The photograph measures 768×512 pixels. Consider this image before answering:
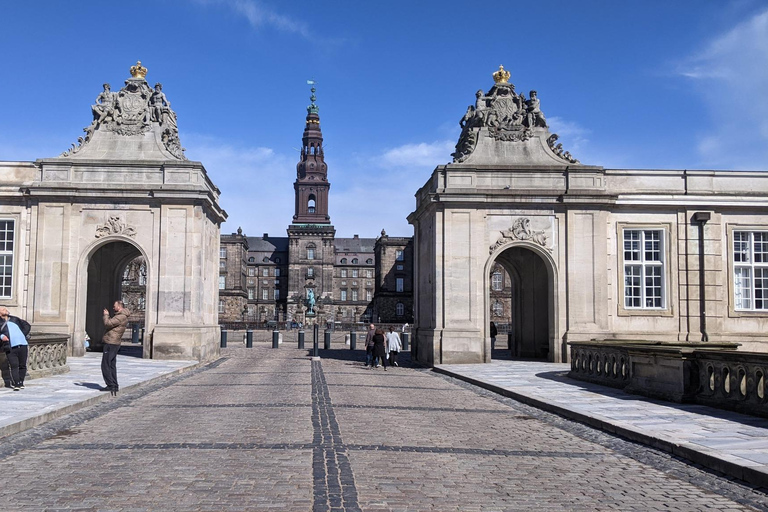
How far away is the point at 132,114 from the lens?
2697cm

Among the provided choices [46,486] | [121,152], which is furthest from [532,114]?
[46,486]

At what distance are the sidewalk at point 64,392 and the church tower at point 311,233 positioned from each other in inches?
3689

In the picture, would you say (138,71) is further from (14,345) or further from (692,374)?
(692,374)

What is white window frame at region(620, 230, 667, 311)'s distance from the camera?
86.7 ft

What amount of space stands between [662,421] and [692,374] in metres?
2.82

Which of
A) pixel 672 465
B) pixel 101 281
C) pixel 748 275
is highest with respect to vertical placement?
pixel 748 275

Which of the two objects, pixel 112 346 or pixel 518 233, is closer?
pixel 112 346

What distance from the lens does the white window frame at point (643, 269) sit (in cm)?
2644

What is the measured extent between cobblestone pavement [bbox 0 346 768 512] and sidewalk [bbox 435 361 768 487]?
222 mm

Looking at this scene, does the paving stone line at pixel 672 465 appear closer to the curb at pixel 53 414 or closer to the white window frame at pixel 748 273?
the curb at pixel 53 414

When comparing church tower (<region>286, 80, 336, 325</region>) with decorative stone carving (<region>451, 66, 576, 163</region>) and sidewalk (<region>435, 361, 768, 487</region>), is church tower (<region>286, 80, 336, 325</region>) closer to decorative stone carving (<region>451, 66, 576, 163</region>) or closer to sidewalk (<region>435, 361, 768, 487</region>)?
decorative stone carving (<region>451, 66, 576, 163</region>)

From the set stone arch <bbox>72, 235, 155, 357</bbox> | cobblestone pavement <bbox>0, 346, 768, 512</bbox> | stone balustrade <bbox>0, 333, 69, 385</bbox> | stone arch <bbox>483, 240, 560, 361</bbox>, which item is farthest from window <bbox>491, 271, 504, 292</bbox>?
cobblestone pavement <bbox>0, 346, 768, 512</bbox>

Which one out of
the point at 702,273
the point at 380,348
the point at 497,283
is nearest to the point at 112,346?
the point at 380,348

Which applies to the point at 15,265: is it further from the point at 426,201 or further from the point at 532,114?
the point at 532,114
